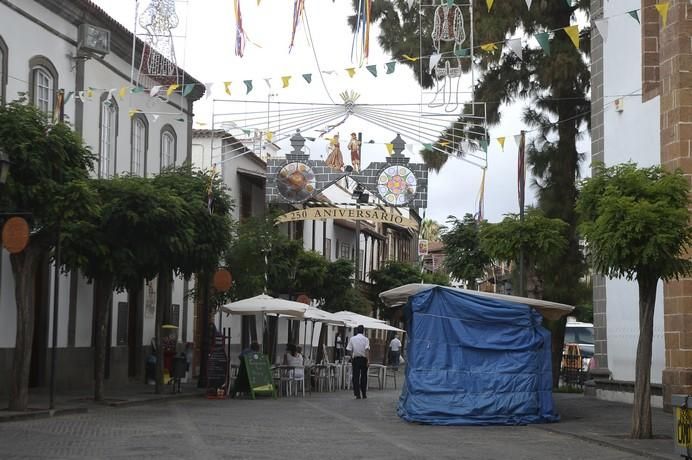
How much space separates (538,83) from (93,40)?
38.9 ft

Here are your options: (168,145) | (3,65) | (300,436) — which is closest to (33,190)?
(300,436)

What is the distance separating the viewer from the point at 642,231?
1533 cm

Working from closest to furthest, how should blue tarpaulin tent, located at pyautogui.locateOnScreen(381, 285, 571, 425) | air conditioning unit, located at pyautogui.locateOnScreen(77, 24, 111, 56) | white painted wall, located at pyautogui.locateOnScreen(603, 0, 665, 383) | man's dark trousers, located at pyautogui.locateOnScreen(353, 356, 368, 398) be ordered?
blue tarpaulin tent, located at pyautogui.locateOnScreen(381, 285, 571, 425), white painted wall, located at pyautogui.locateOnScreen(603, 0, 665, 383), air conditioning unit, located at pyautogui.locateOnScreen(77, 24, 111, 56), man's dark trousers, located at pyautogui.locateOnScreen(353, 356, 368, 398)

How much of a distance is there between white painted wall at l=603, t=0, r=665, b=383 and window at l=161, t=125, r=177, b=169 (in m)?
14.5

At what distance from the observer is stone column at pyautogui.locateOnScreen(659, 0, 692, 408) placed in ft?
65.3

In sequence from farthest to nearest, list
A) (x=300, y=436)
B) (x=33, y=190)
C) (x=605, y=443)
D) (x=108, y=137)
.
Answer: (x=108, y=137)
(x=33, y=190)
(x=300, y=436)
(x=605, y=443)

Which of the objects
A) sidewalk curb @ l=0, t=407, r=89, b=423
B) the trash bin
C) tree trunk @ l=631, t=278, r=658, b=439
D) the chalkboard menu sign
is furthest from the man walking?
the trash bin

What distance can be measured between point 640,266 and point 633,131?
26.9ft

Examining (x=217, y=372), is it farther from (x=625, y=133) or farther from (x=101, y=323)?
(x=625, y=133)

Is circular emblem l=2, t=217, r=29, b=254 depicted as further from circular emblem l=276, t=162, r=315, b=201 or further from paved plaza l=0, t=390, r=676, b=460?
circular emblem l=276, t=162, r=315, b=201

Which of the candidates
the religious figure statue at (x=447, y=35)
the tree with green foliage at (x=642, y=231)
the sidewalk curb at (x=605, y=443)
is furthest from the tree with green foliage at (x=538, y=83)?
the tree with green foliage at (x=642, y=231)

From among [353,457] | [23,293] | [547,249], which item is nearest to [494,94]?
[547,249]

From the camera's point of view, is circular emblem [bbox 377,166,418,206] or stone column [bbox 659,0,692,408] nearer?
stone column [bbox 659,0,692,408]

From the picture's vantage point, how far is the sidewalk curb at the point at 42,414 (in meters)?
18.0
